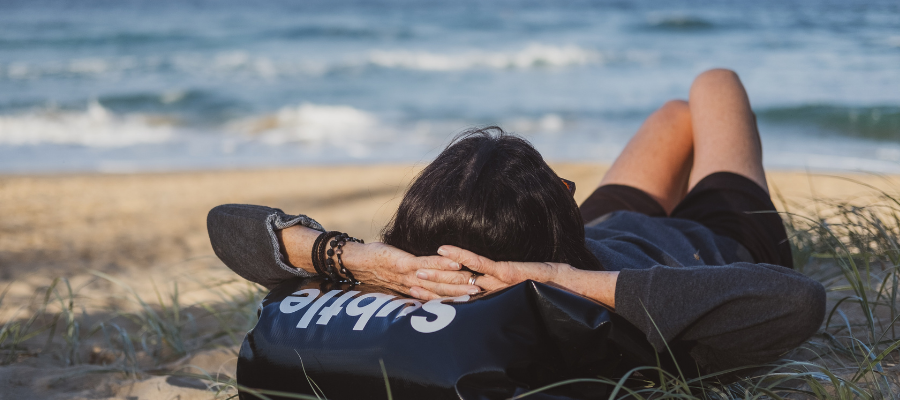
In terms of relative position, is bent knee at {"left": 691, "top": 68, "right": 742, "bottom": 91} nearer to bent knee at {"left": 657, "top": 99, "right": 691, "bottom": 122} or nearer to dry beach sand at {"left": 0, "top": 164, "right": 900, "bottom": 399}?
bent knee at {"left": 657, "top": 99, "right": 691, "bottom": 122}

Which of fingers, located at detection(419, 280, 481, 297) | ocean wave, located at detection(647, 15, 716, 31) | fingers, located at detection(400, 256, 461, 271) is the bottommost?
fingers, located at detection(419, 280, 481, 297)

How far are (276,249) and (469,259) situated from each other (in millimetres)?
606

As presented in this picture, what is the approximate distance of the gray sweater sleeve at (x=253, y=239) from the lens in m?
1.80

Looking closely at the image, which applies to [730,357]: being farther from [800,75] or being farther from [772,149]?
[800,75]

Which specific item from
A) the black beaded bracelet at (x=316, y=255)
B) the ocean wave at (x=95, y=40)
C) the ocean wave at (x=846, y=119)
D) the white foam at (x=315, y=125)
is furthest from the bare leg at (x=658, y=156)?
the ocean wave at (x=95, y=40)

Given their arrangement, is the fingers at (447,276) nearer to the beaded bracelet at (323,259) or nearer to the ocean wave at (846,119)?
the beaded bracelet at (323,259)

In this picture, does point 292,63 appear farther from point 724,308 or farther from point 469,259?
point 724,308

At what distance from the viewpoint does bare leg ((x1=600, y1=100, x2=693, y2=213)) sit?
2664 mm

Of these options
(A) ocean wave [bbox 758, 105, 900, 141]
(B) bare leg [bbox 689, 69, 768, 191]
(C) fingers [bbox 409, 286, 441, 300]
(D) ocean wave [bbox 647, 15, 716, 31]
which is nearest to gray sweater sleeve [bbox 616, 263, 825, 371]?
(C) fingers [bbox 409, 286, 441, 300]

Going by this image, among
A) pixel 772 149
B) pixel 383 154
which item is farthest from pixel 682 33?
pixel 383 154

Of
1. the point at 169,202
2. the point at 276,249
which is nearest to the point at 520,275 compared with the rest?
the point at 276,249

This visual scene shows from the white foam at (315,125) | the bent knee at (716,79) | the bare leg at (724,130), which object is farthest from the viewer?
the white foam at (315,125)

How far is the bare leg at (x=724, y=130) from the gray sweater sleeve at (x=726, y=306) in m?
1.06

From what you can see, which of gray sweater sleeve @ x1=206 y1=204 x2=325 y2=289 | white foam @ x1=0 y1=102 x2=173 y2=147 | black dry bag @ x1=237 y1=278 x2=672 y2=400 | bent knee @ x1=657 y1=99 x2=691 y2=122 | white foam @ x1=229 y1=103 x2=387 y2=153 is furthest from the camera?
white foam @ x1=229 y1=103 x2=387 y2=153
